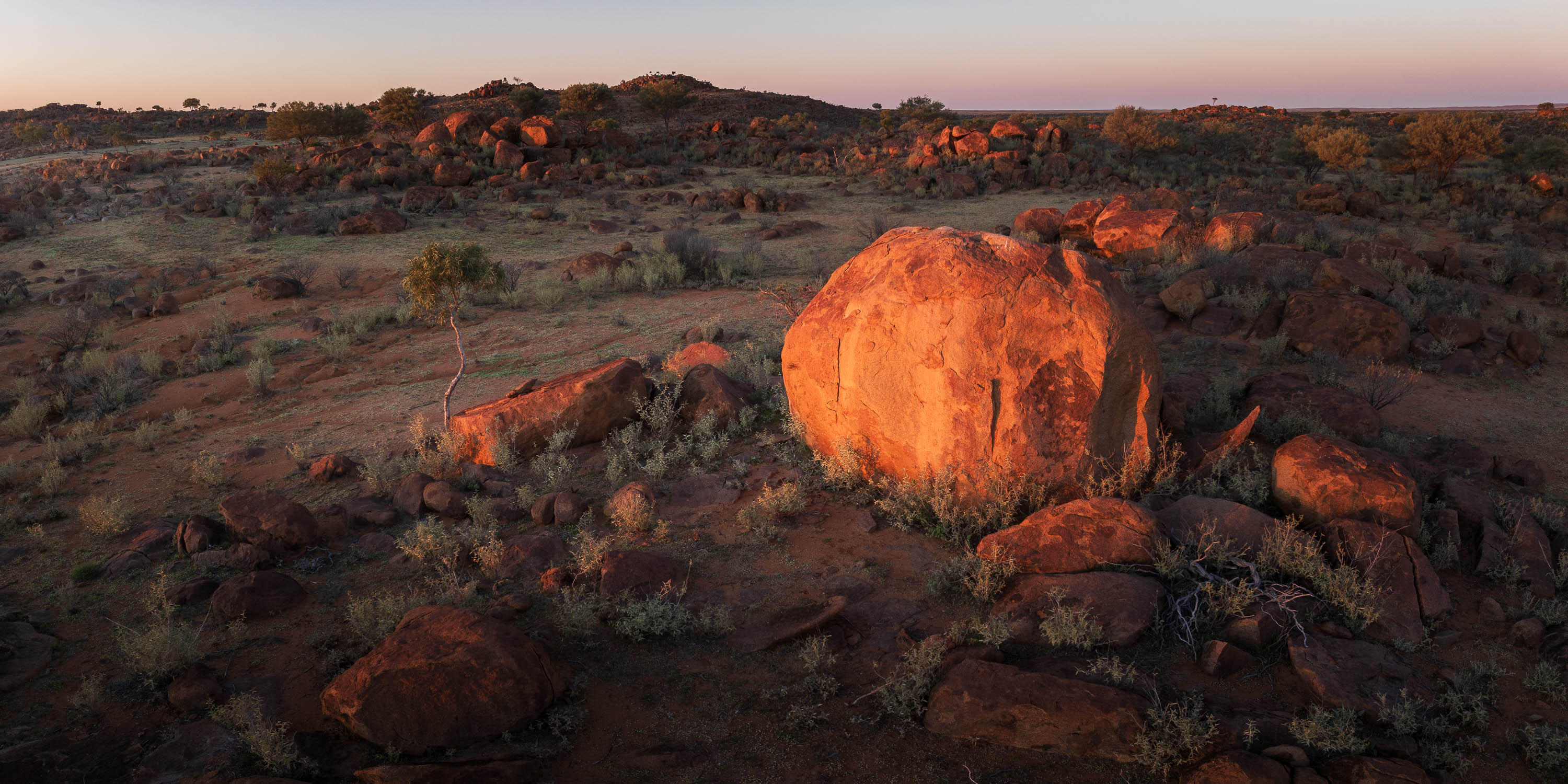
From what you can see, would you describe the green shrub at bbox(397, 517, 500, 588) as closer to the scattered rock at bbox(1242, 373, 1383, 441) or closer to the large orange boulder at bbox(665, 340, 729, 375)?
the large orange boulder at bbox(665, 340, 729, 375)

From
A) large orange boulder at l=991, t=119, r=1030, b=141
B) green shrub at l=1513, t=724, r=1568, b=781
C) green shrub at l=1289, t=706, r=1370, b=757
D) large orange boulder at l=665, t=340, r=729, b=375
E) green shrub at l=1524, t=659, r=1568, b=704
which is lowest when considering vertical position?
green shrub at l=1513, t=724, r=1568, b=781

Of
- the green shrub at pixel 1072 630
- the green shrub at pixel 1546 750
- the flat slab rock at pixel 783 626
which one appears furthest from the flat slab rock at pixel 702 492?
the green shrub at pixel 1546 750

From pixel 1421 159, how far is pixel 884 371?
23.7 m

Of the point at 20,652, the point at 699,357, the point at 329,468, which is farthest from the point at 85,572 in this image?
the point at 699,357

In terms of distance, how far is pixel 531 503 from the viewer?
21.0 feet

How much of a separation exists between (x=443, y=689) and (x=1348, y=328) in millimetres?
10300

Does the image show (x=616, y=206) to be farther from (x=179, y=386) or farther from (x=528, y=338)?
(x=179, y=386)

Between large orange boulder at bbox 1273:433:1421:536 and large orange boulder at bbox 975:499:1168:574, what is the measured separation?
4.26ft

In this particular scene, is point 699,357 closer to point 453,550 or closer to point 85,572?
point 453,550

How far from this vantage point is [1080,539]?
4.81 meters

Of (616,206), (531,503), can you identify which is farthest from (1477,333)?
(616,206)

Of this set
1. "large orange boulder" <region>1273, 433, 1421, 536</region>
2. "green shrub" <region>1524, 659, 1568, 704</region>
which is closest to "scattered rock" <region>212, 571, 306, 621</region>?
"large orange boulder" <region>1273, 433, 1421, 536</region>

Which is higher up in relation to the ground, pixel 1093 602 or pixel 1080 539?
pixel 1080 539

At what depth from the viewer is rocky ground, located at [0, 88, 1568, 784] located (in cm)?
371
